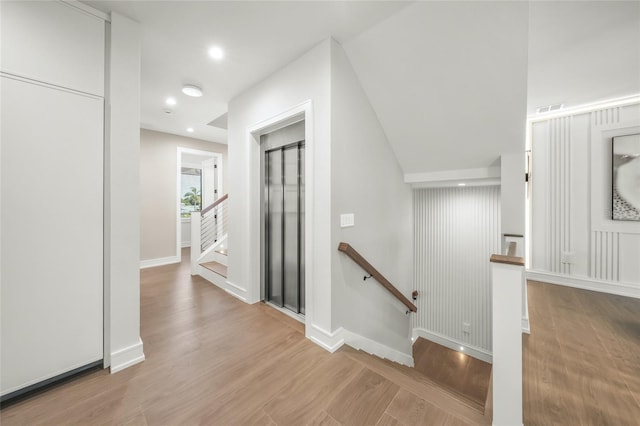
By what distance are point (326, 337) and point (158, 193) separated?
4.66 metres

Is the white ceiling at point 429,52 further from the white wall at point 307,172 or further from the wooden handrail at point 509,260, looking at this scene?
Answer: the wooden handrail at point 509,260

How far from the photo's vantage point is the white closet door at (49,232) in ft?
4.91

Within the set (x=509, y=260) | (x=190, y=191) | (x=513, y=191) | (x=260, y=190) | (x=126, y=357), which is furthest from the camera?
(x=190, y=191)

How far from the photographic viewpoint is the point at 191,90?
3076mm

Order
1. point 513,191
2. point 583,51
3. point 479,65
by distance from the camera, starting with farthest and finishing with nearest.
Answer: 1. point 513,191
2. point 583,51
3. point 479,65

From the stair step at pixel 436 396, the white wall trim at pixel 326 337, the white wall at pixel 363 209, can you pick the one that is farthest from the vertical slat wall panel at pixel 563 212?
the white wall trim at pixel 326 337

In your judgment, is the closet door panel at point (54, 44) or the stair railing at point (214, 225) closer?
the closet door panel at point (54, 44)

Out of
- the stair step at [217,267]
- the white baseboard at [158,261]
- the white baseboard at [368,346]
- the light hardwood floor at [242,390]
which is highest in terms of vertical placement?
the stair step at [217,267]

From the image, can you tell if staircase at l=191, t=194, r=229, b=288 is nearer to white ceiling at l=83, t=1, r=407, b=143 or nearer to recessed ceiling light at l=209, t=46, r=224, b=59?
white ceiling at l=83, t=1, r=407, b=143

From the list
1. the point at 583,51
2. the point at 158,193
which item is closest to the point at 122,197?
the point at 158,193

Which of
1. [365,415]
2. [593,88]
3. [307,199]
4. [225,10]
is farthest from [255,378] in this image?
[593,88]

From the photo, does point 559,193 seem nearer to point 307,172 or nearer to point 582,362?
point 582,362

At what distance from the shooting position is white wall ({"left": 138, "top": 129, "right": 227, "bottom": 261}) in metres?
4.70

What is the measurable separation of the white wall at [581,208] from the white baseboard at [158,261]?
7.06 meters
